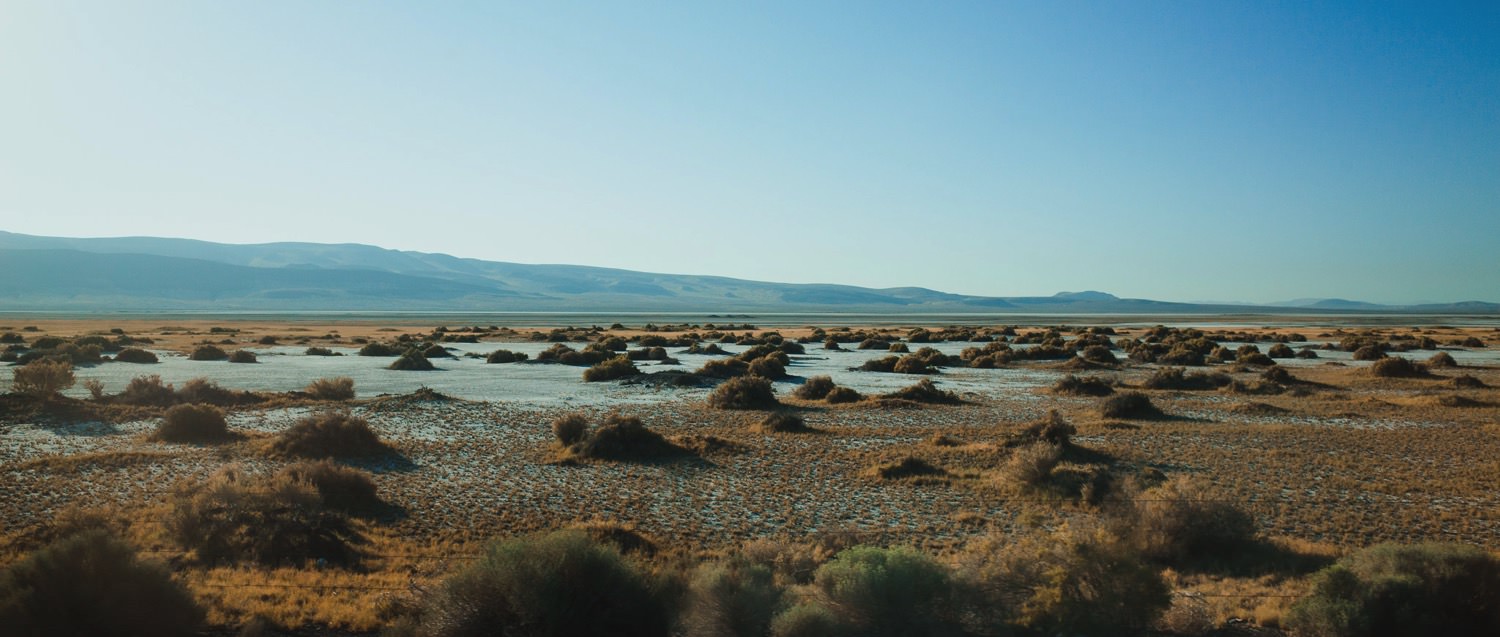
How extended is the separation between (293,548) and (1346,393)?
102ft

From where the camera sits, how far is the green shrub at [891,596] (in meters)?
7.36

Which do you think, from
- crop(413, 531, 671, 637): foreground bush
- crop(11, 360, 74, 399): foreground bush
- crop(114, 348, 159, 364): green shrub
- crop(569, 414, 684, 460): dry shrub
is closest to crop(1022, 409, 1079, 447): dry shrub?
crop(569, 414, 684, 460): dry shrub

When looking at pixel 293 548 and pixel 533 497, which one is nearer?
pixel 293 548

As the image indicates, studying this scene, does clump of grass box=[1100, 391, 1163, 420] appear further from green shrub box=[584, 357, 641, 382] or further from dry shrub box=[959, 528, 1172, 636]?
green shrub box=[584, 357, 641, 382]

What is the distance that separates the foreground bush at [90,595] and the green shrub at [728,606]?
4267mm

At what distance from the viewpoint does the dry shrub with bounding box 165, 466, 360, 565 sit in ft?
31.3

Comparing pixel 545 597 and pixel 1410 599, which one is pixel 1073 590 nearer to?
pixel 1410 599

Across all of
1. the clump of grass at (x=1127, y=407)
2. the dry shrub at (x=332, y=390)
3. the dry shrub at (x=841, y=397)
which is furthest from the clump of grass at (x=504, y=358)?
the clump of grass at (x=1127, y=407)

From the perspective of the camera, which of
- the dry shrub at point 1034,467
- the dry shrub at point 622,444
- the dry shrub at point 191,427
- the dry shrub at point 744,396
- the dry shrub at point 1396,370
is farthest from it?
the dry shrub at point 1396,370

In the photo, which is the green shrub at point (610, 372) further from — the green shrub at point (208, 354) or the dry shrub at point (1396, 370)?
the dry shrub at point (1396, 370)

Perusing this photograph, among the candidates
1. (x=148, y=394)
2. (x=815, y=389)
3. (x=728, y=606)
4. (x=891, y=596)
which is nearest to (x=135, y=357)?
(x=148, y=394)

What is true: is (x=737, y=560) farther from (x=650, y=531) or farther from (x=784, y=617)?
(x=650, y=531)

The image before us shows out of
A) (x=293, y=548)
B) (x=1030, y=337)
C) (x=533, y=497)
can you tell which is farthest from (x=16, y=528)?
(x=1030, y=337)

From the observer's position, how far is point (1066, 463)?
14.7 m
